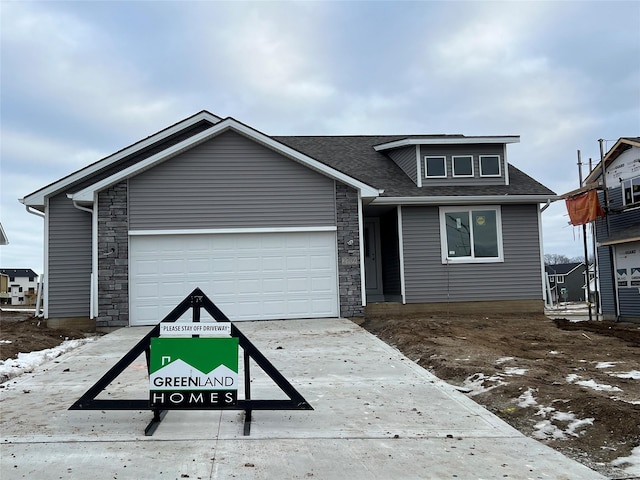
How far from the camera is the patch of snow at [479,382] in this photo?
6496mm

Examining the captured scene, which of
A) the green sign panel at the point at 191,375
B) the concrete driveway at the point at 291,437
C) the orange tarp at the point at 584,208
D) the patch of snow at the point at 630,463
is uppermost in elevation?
the orange tarp at the point at 584,208

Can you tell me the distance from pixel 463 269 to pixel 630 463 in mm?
9960

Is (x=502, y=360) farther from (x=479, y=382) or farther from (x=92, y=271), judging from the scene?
(x=92, y=271)

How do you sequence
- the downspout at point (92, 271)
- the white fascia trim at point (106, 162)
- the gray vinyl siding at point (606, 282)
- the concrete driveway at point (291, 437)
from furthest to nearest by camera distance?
1. the gray vinyl siding at point (606, 282)
2. the white fascia trim at point (106, 162)
3. the downspout at point (92, 271)
4. the concrete driveway at point (291, 437)

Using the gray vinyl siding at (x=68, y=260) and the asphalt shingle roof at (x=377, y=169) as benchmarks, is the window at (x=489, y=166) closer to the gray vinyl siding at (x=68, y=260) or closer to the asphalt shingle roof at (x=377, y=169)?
the asphalt shingle roof at (x=377, y=169)

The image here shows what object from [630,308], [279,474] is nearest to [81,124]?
[279,474]

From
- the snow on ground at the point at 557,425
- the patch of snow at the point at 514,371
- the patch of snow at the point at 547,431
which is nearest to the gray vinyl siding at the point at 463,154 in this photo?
the patch of snow at the point at 514,371

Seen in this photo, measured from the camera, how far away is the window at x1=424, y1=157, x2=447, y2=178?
49.0ft

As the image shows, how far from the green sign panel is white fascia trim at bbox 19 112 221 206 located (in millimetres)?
9251

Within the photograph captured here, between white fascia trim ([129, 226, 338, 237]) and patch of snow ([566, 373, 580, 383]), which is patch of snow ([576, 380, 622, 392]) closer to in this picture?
patch of snow ([566, 373, 580, 383])

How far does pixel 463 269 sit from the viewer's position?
14.1 m

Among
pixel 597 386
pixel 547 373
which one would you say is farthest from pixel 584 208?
pixel 597 386

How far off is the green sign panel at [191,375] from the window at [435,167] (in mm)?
11007

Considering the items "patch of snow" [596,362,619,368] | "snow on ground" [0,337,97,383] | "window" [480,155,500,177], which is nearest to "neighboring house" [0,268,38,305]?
"snow on ground" [0,337,97,383]
